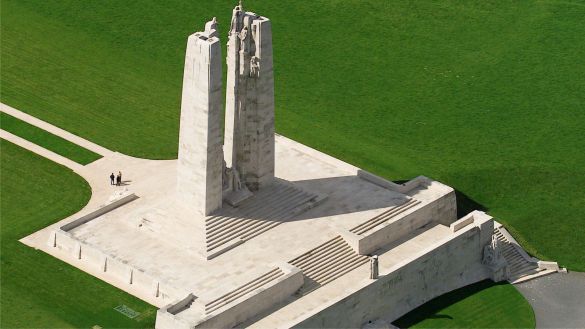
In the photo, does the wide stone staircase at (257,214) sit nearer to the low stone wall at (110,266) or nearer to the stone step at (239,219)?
the stone step at (239,219)

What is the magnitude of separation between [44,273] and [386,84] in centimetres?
4871

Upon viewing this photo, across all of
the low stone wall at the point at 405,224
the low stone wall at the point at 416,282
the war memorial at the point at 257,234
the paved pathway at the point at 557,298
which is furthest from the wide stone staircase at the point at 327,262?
the paved pathway at the point at 557,298

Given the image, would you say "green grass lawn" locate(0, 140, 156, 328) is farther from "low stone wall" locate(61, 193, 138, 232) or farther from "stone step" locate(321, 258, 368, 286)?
"stone step" locate(321, 258, 368, 286)

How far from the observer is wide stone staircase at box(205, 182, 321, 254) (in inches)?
5472

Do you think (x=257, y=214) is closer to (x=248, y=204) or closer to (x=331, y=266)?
(x=248, y=204)

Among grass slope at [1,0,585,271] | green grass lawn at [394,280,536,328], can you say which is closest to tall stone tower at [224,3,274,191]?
green grass lawn at [394,280,536,328]

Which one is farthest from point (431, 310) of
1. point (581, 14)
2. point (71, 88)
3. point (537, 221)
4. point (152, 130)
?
point (581, 14)

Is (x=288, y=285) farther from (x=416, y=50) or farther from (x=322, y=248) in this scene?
(x=416, y=50)

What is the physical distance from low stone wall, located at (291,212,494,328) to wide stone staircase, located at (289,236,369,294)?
336cm

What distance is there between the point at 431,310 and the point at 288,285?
13.3 m

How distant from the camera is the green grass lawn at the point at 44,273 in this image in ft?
440

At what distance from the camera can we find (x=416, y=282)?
463 feet

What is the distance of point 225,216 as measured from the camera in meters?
140

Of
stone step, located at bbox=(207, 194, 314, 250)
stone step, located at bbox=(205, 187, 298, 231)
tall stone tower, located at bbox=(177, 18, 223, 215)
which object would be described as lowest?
stone step, located at bbox=(207, 194, 314, 250)
